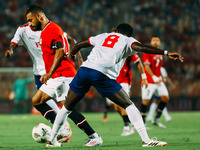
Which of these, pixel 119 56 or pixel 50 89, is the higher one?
pixel 119 56

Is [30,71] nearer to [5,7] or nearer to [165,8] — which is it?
[5,7]

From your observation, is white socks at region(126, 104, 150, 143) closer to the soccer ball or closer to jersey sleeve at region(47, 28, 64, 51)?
jersey sleeve at region(47, 28, 64, 51)

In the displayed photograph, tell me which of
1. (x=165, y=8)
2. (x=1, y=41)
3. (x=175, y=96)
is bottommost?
(x=175, y=96)

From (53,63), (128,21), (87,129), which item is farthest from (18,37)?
(128,21)

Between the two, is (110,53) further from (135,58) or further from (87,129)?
(135,58)

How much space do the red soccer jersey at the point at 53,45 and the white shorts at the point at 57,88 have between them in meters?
0.08

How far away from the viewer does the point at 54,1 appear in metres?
A: 26.1

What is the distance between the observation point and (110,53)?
596 centimetres

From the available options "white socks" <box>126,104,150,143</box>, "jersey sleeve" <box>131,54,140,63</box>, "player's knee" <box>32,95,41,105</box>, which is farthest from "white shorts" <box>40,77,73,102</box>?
"jersey sleeve" <box>131,54,140,63</box>

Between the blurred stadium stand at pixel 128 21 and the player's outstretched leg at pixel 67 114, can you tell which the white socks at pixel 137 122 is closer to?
the player's outstretched leg at pixel 67 114

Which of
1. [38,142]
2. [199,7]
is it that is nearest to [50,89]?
[38,142]

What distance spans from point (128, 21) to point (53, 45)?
1850 centimetres

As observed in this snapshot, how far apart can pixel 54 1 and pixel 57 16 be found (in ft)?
4.52

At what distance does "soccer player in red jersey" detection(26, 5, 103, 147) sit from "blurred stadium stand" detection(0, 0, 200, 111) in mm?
14043
